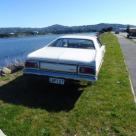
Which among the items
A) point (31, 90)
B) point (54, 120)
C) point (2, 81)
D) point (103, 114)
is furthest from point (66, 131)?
point (2, 81)

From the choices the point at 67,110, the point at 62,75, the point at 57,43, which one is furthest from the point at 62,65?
the point at 57,43

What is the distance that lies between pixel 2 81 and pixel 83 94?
275 cm

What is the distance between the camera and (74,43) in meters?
9.46

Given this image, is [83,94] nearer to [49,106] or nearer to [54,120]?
[49,106]

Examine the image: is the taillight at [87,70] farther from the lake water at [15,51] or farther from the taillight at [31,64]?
the lake water at [15,51]

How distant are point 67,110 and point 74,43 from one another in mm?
3419

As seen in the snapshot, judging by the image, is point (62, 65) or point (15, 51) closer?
point (62, 65)

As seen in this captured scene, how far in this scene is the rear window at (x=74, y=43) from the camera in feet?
30.6

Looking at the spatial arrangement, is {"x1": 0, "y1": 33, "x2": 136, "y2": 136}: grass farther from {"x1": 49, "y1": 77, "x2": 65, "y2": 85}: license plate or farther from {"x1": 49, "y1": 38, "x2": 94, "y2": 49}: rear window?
{"x1": 49, "y1": 38, "x2": 94, "y2": 49}: rear window

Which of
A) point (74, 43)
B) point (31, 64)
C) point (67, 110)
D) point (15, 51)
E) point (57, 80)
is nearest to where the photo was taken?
point (67, 110)

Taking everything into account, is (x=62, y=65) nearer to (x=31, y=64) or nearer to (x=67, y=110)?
(x=31, y=64)

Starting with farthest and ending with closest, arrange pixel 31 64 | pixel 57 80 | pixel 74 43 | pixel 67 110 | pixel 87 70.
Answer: pixel 74 43, pixel 31 64, pixel 57 80, pixel 87 70, pixel 67 110

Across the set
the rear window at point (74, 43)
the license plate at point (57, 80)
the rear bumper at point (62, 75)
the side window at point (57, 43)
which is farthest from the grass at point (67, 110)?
the side window at point (57, 43)

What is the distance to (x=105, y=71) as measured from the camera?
11.6 m
